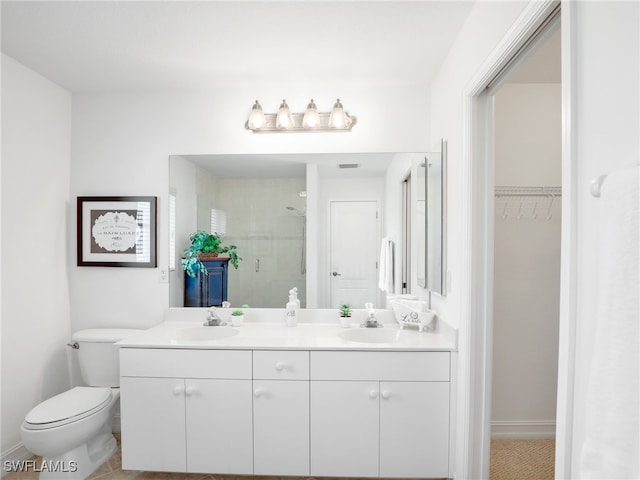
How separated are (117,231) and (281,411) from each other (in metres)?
1.65

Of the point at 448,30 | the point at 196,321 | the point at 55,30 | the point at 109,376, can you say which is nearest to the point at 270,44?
the point at 448,30

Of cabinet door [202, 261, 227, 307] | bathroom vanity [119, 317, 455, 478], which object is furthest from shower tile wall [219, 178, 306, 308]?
bathroom vanity [119, 317, 455, 478]

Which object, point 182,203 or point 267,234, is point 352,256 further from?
point 182,203

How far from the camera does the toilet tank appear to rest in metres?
2.35

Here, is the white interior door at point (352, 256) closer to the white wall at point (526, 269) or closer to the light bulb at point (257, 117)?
the light bulb at point (257, 117)

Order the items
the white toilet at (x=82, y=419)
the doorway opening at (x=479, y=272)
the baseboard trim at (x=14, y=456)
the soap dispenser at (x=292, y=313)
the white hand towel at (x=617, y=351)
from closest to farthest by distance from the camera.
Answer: the white hand towel at (x=617, y=351)
the doorway opening at (x=479, y=272)
the white toilet at (x=82, y=419)
the baseboard trim at (x=14, y=456)
the soap dispenser at (x=292, y=313)

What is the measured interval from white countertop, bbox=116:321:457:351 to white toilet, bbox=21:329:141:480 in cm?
37

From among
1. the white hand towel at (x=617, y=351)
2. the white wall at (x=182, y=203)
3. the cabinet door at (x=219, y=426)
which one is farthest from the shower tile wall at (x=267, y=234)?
the white hand towel at (x=617, y=351)

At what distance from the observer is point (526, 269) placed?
2.51m

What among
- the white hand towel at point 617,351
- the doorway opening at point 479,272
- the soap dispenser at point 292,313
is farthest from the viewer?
the soap dispenser at point 292,313

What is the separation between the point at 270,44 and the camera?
6.44 feet

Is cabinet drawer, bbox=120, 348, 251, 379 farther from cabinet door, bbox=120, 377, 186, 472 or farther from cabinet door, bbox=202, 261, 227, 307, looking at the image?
cabinet door, bbox=202, 261, 227, 307

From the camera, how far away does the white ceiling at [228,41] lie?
1678 millimetres

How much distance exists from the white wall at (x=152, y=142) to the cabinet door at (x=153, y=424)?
641 millimetres
